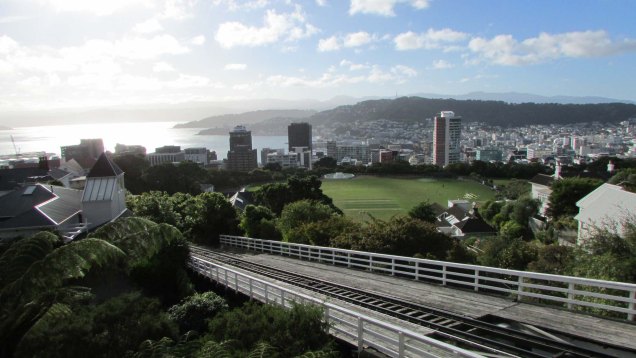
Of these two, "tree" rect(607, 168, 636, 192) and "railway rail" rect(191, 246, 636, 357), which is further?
"tree" rect(607, 168, 636, 192)

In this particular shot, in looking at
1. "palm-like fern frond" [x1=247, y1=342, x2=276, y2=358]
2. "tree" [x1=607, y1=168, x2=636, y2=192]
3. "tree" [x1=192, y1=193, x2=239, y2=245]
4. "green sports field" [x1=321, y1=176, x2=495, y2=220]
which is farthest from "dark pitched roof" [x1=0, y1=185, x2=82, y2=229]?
"green sports field" [x1=321, y1=176, x2=495, y2=220]

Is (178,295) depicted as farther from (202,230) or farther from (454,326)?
(202,230)

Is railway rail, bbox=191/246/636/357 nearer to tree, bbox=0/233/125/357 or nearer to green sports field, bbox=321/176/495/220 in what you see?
tree, bbox=0/233/125/357

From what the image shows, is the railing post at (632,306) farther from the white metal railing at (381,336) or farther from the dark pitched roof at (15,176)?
the dark pitched roof at (15,176)

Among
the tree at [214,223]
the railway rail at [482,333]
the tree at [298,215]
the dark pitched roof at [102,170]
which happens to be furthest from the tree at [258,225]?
the railway rail at [482,333]

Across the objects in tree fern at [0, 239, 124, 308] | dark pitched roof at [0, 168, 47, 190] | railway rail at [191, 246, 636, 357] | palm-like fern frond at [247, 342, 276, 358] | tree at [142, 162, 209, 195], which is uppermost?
tree fern at [0, 239, 124, 308]
